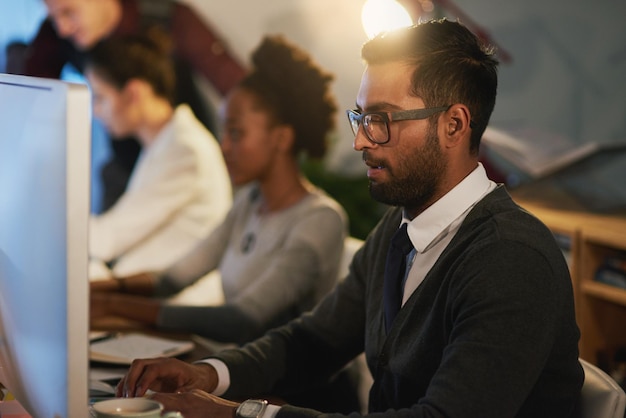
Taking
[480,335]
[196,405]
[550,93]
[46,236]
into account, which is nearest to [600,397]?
[480,335]

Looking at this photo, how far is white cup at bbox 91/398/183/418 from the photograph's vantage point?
118cm

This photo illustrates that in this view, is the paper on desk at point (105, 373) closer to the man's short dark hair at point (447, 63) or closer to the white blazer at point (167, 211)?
the man's short dark hair at point (447, 63)

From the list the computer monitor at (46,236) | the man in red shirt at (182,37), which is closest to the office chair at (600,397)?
the computer monitor at (46,236)

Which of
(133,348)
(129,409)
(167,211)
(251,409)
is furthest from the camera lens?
(167,211)

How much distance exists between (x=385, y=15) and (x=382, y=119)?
5.90 ft

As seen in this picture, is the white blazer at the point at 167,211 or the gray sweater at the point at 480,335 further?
the white blazer at the point at 167,211

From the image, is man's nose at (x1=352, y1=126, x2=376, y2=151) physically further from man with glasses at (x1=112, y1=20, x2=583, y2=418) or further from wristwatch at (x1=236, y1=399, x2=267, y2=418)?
wristwatch at (x1=236, y1=399, x2=267, y2=418)

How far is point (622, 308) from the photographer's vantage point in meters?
3.17

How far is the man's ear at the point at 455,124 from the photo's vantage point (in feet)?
5.17

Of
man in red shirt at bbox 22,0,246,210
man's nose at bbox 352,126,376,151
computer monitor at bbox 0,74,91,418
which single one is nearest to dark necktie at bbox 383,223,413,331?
man's nose at bbox 352,126,376,151

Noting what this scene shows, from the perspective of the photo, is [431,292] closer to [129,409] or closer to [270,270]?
[129,409]

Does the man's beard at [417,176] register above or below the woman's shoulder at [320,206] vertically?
above

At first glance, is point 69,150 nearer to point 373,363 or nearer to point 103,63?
point 373,363

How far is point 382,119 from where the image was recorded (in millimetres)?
1578
